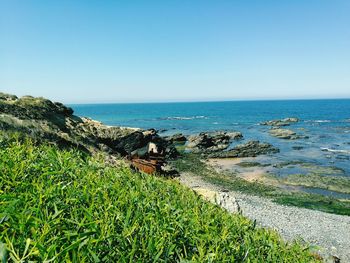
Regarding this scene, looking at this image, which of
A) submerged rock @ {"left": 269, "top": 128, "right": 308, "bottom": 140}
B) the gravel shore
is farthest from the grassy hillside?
submerged rock @ {"left": 269, "top": 128, "right": 308, "bottom": 140}

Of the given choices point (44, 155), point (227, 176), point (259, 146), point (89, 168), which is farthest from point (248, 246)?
point (259, 146)

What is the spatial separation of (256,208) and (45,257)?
20611 millimetres

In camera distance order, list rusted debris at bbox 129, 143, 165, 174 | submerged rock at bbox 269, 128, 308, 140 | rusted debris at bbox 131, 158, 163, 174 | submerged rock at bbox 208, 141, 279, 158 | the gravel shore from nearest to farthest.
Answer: the gravel shore
rusted debris at bbox 131, 158, 163, 174
rusted debris at bbox 129, 143, 165, 174
submerged rock at bbox 208, 141, 279, 158
submerged rock at bbox 269, 128, 308, 140

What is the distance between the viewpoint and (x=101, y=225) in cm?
396

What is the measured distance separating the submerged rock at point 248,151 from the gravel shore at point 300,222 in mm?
20009

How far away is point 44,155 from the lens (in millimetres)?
7035

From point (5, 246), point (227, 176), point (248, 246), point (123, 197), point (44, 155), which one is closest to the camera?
point (5, 246)

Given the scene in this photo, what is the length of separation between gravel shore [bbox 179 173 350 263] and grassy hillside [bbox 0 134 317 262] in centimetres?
830

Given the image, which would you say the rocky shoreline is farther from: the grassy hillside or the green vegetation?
the grassy hillside

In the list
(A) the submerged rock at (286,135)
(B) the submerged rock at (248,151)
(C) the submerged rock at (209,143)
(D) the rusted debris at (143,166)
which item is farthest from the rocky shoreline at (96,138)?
(A) the submerged rock at (286,135)

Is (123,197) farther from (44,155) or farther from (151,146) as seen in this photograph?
(151,146)

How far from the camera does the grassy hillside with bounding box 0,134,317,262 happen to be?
3.25 meters

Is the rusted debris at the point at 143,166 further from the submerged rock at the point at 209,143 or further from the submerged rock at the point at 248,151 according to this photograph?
the submerged rock at the point at 209,143

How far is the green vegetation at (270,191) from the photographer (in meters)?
24.8
